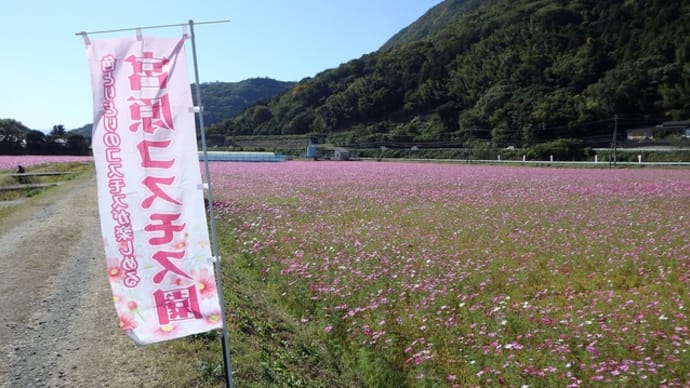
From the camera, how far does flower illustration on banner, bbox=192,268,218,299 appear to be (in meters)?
3.97

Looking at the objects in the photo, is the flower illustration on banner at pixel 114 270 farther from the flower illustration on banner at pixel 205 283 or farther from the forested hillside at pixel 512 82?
the forested hillside at pixel 512 82

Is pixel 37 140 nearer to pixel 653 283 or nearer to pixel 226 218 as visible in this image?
pixel 226 218

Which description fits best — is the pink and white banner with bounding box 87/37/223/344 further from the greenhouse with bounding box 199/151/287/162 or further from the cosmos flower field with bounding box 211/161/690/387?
the greenhouse with bounding box 199/151/287/162

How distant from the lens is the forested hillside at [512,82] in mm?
75812

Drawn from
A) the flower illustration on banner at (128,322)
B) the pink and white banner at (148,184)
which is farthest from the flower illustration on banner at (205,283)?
the flower illustration on banner at (128,322)

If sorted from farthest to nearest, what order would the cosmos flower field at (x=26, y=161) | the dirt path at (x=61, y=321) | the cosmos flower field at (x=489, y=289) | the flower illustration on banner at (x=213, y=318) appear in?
the cosmos flower field at (x=26, y=161) < the cosmos flower field at (x=489, y=289) < the dirt path at (x=61, y=321) < the flower illustration on banner at (x=213, y=318)

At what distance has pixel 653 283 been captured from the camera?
708 cm

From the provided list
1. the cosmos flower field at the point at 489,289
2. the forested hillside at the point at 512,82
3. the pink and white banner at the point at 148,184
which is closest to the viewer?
Result: the pink and white banner at the point at 148,184

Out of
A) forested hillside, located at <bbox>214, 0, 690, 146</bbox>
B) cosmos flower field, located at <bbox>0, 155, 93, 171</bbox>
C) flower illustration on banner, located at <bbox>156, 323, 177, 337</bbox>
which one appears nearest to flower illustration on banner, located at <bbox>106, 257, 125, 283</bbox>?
flower illustration on banner, located at <bbox>156, 323, 177, 337</bbox>

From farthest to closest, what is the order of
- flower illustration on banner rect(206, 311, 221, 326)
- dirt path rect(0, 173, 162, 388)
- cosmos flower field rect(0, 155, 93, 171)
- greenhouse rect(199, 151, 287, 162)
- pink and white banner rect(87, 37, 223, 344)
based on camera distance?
1. greenhouse rect(199, 151, 287, 162)
2. cosmos flower field rect(0, 155, 93, 171)
3. dirt path rect(0, 173, 162, 388)
4. flower illustration on banner rect(206, 311, 221, 326)
5. pink and white banner rect(87, 37, 223, 344)

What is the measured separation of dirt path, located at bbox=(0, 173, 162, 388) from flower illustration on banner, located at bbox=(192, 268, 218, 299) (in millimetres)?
1278

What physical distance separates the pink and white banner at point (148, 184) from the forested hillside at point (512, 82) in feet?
200

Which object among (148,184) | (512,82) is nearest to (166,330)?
(148,184)

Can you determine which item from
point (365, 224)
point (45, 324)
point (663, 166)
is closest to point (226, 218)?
point (365, 224)
